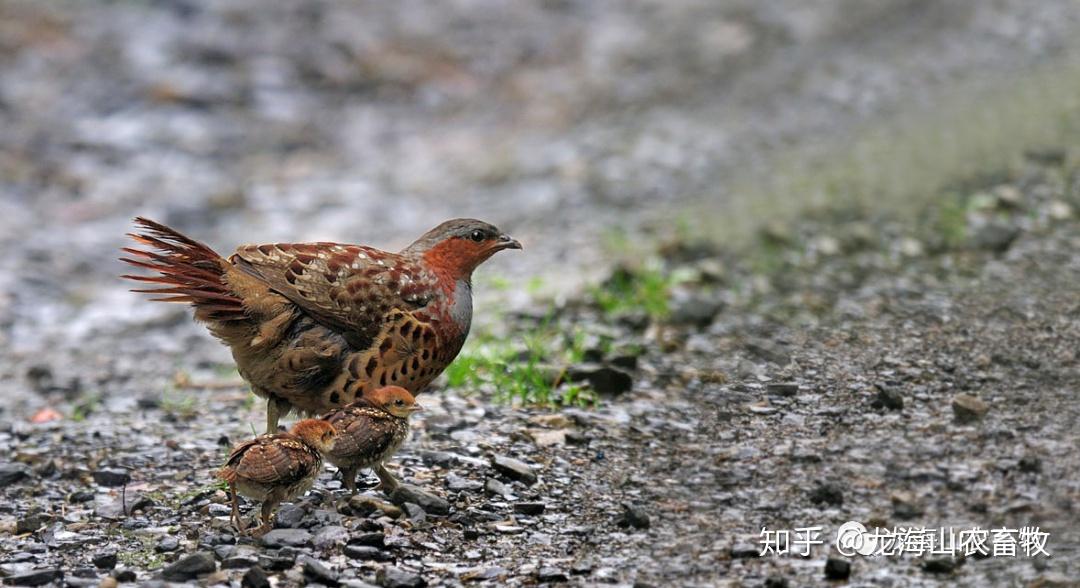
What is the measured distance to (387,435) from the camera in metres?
4.80

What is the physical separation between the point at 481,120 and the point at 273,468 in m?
8.18

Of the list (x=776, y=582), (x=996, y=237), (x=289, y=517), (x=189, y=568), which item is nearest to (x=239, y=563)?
(x=189, y=568)

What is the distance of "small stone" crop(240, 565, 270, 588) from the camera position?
415cm

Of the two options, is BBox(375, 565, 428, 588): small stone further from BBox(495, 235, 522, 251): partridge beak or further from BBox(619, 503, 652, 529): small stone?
BBox(495, 235, 522, 251): partridge beak

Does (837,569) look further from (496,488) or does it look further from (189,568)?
(189,568)

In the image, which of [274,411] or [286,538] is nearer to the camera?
[286,538]

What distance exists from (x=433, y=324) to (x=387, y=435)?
0.63 meters

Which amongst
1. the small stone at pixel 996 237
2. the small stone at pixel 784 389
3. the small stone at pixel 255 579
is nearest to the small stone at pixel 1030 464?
the small stone at pixel 784 389

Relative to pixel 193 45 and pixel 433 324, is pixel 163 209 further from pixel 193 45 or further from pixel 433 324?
pixel 433 324

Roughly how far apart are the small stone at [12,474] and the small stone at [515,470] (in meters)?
2.09

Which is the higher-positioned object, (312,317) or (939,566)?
(312,317)

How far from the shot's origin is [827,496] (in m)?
4.67

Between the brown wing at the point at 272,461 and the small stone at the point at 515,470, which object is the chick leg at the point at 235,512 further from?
the small stone at the point at 515,470

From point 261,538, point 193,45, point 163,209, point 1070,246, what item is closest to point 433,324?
point 261,538
